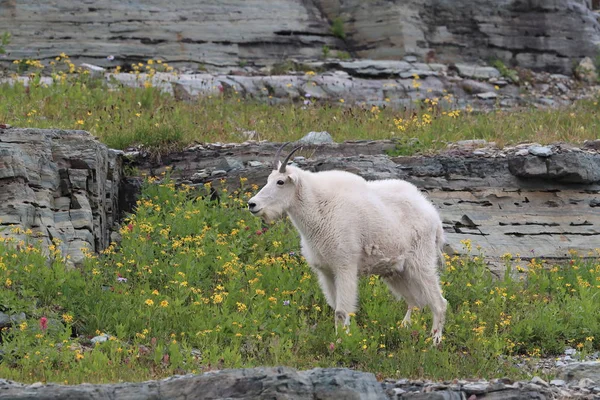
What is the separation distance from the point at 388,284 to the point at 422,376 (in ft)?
7.15

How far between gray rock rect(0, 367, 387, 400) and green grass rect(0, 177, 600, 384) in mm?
1450

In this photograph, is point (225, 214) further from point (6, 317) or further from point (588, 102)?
point (588, 102)

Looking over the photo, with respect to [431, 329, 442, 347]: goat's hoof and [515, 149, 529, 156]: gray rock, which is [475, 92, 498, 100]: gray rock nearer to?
[515, 149, 529, 156]: gray rock

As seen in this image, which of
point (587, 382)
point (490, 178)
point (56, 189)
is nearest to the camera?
point (587, 382)

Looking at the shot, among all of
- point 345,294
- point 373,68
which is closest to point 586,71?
point 373,68

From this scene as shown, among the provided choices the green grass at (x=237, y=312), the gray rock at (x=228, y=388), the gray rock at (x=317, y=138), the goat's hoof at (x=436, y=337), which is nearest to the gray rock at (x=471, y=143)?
the gray rock at (x=317, y=138)

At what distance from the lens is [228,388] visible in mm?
7105

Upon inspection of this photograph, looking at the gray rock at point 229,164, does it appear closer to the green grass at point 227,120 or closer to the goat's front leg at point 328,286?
the green grass at point 227,120

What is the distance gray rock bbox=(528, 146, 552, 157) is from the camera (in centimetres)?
Result: 1505

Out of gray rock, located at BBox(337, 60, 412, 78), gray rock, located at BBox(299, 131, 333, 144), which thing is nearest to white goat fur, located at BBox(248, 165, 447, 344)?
gray rock, located at BBox(299, 131, 333, 144)

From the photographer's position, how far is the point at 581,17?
27.6 metres

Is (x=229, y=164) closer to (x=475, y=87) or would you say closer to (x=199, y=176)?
(x=199, y=176)

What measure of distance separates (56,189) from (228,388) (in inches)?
257

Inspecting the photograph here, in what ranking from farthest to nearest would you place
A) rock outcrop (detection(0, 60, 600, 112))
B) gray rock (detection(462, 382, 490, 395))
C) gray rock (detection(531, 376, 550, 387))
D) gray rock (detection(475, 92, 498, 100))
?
1. gray rock (detection(475, 92, 498, 100))
2. rock outcrop (detection(0, 60, 600, 112))
3. gray rock (detection(531, 376, 550, 387))
4. gray rock (detection(462, 382, 490, 395))
